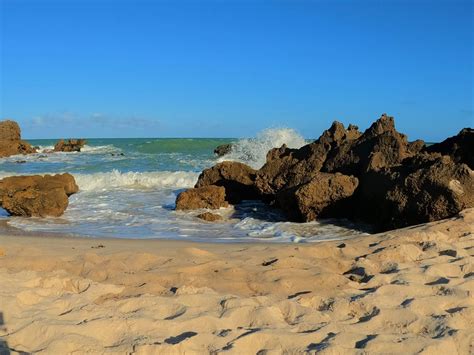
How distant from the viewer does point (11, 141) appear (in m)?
30.0

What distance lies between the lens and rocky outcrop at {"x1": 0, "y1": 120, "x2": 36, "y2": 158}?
2915 centimetres

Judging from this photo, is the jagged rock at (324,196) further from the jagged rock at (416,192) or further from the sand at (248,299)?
the sand at (248,299)

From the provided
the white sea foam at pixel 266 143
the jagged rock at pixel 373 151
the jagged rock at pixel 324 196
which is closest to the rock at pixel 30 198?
the jagged rock at pixel 324 196

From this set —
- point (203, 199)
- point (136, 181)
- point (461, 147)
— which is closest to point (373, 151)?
point (461, 147)

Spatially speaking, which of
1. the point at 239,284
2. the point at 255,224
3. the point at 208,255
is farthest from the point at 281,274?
the point at 255,224

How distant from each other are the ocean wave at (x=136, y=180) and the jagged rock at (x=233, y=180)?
369 cm

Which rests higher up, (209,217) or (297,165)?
(297,165)

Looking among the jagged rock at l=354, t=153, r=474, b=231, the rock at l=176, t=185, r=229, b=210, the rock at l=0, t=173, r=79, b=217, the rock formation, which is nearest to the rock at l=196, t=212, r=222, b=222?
the rock at l=176, t=185, r=229, b=210

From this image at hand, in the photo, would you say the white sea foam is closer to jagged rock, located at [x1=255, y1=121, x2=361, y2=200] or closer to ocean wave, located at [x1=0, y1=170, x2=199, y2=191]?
ocean wave, located at [x1=0, y1=170, x2=199, y2=191]

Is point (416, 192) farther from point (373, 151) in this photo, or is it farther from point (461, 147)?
point (461, 147)

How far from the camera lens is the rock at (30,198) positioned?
9.03 metres

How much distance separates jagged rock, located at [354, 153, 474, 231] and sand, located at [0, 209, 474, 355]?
98 cm

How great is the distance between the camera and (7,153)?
29047 millimetres

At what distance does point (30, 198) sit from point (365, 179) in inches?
230
